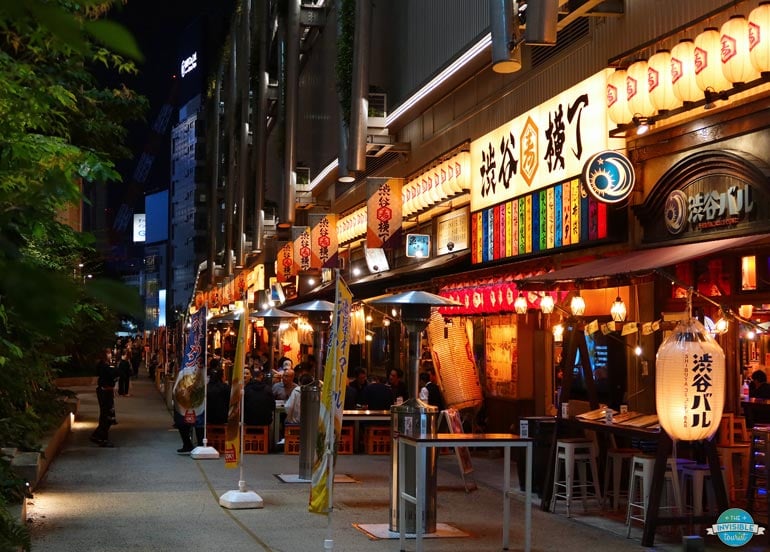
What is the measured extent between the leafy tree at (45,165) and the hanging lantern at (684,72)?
628 centimetres

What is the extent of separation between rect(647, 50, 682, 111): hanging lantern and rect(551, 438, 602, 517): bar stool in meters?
4.29

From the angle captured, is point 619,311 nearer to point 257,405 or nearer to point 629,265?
point 629,265

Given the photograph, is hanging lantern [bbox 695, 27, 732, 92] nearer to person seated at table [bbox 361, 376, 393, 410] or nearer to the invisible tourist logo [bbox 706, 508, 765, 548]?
the invisible tourist logo [bbox 706, 508, 765, 548]

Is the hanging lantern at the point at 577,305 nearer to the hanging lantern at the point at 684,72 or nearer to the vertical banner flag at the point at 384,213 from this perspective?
the hanging lantern at the point at 684,72

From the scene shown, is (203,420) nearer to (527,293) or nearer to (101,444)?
(101,444)

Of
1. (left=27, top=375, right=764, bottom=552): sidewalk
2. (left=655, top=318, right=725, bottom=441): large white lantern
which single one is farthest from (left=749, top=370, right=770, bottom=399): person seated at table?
(left=655, top=318, right=725, bottom=441): large white lantern

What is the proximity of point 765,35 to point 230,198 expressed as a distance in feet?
152

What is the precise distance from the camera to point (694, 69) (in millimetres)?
12023

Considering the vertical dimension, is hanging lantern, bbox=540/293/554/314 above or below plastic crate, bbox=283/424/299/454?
A: above

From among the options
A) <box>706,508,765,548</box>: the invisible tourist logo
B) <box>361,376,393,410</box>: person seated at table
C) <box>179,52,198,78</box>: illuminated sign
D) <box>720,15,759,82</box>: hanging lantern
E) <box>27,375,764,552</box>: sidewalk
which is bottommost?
<box>27,375,764,552</box>: sidewalk

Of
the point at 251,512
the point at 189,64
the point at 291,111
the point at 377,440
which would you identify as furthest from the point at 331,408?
the point at 189,64

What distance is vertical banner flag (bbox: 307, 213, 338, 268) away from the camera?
31.2 m

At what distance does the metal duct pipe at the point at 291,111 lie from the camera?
34.4 metres

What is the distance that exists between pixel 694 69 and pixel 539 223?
5.47 metres
